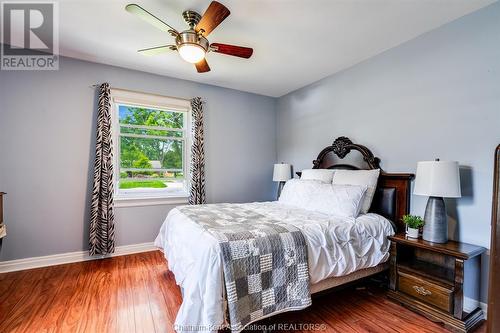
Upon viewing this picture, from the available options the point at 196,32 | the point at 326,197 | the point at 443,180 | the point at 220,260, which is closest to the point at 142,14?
the point at 196,32

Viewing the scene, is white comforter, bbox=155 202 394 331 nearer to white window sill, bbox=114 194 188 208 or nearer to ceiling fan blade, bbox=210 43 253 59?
white window sill, bbox=114 194 188 208

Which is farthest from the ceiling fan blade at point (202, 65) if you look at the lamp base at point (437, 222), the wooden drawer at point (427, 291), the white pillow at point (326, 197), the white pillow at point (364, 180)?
the wooden drawer at point (427, 291)

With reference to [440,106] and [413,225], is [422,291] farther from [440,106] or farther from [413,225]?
[440,106]

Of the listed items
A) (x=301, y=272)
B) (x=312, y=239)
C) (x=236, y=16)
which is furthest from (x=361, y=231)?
(x=236, y=16)

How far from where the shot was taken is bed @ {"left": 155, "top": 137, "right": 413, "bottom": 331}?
1452mm

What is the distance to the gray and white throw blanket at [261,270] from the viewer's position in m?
1.51

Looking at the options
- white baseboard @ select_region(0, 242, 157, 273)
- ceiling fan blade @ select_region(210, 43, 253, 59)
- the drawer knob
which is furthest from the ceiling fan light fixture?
the drawer knob

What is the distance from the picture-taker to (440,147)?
7.51ft

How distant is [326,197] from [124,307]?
7.41 feet

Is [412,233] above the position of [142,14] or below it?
below

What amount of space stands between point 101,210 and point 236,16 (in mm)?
2888

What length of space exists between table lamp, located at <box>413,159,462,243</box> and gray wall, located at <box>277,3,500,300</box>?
0.25 meters

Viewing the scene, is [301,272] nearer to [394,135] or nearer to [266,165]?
[394,135]

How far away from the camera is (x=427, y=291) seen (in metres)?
1.97
